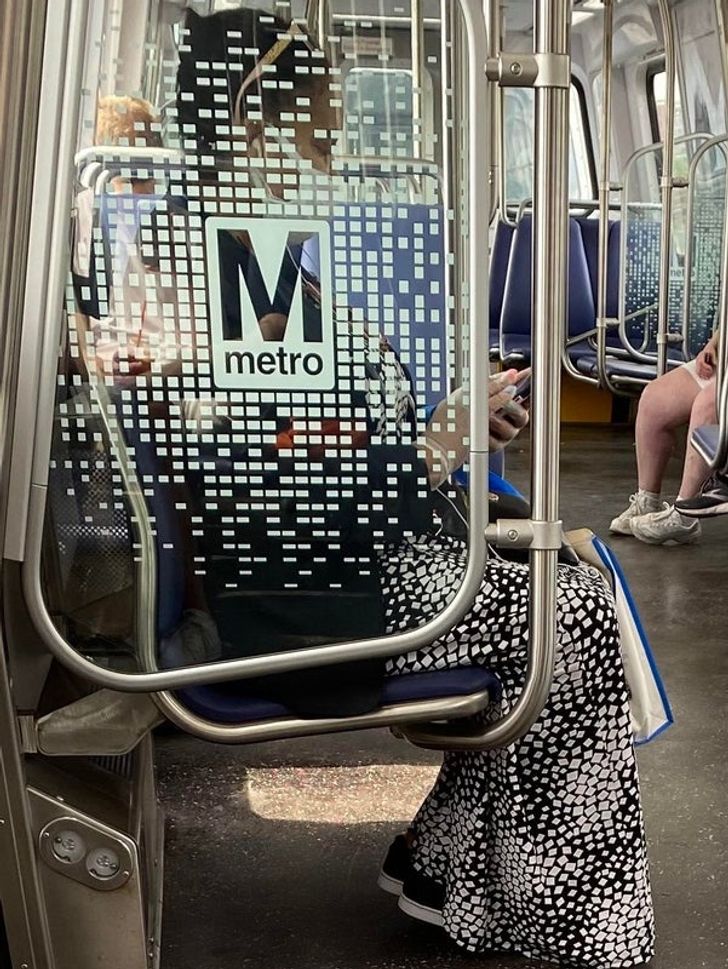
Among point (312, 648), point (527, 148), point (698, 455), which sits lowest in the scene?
point (312, 648)

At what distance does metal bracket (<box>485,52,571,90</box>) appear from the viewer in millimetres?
1354

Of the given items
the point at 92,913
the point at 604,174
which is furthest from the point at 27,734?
the point at 604,174

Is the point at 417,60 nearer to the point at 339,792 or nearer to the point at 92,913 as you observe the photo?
the point at 92,913

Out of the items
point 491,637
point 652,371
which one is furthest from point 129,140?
point 652,371

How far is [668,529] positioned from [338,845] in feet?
9.22

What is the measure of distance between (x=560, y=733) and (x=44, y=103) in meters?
1.11

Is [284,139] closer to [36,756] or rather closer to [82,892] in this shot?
[36,756]

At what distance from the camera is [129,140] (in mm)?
1311

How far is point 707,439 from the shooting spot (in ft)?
12.6

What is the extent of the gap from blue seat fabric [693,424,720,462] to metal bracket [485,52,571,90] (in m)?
2.34

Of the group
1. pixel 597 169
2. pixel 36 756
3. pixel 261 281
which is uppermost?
pixel 597 169

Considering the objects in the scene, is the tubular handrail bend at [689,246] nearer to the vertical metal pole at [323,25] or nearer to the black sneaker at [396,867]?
the black sneaker at [396,867]

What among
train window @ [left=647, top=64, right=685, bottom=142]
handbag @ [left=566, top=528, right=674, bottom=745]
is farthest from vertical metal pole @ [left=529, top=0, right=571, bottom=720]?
train window @ [left=647, top=64, right=685, bottom=142]

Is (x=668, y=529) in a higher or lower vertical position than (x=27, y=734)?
higher
